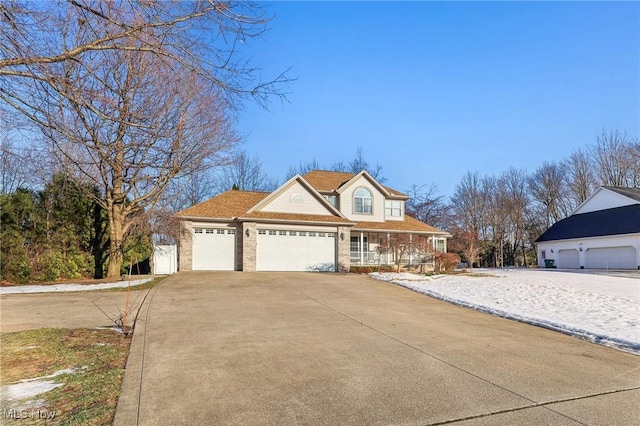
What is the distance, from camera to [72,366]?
5074mm

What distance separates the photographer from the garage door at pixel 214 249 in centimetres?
2123

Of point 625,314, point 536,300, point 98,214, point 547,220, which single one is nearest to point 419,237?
point 536,300

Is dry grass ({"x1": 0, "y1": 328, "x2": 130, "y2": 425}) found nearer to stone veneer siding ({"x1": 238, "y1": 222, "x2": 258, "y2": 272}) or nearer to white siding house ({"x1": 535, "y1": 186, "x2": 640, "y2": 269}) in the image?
stone veneer siding ({"x1": 238, "y1": 222, "x2": 258, "y2": 272})

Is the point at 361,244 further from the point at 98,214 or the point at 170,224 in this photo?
the point at 98,214

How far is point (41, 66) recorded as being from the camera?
535 centimetres

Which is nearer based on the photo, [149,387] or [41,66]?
[149,387]

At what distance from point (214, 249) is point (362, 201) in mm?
10185

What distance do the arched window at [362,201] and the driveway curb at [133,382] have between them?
19.3 meters

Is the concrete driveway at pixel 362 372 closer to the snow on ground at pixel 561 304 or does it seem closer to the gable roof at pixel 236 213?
the snow on ground at pixel 561 304

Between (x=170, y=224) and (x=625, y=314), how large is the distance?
18.9m

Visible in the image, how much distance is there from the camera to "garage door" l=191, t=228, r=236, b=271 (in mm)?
21234

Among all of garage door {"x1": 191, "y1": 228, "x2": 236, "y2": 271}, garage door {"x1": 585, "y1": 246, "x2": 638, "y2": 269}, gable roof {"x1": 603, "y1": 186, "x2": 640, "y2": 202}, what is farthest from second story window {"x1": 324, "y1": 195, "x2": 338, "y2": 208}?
gable roof {"x1": 603, "y1": 186, "x2": 640, "y2": 202}

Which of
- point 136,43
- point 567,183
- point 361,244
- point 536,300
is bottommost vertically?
point 536,300

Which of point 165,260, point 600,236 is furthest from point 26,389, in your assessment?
point 600,236
